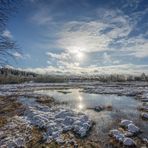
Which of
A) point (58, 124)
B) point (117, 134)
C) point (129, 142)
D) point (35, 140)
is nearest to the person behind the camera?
point (129, 142)

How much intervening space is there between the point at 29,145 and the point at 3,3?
434 inches

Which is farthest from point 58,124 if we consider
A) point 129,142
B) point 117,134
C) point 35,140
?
point 129,142

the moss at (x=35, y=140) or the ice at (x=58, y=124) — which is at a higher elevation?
the ice at (x=58, y=124)

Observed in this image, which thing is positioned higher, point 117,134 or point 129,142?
point 117,134

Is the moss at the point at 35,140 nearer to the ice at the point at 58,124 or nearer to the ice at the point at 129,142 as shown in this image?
the ice at the point at 58,124

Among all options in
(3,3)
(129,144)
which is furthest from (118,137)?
(3,3)

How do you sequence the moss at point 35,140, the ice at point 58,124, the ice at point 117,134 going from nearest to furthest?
the moss at point 35,140
the ice at point 117,134
the ice at point 58,124

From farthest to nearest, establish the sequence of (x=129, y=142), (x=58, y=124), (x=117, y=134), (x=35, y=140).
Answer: (x=58, y=124), (x=117, y=134), (x=35, y=140), (x=129, y=142)

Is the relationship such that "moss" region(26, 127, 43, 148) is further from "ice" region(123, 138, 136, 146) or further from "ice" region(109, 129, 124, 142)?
"ice" region(123, 138, 136, 146)

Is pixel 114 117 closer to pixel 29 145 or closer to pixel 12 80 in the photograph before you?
pixel 29 145

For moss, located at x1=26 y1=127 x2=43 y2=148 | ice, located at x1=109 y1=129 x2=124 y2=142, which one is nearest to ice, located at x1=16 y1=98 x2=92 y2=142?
moss, located at x1=26 y1=127 x2=43 y2=148

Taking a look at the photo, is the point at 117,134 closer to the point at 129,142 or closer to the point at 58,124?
Result: the point at 129,142

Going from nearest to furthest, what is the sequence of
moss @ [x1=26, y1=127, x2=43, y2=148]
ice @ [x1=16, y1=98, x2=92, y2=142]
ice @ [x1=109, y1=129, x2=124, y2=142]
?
1. moss @ [x1=26, y1=127, x2=43, y2=148]
2. ice @ [x1=109, y1=129, x2=124, y2=142]
3. ice @ [x1=16, y1=98, x2=92, y2=142]

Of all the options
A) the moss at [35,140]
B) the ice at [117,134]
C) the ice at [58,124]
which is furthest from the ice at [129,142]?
the moss at [35,140]
